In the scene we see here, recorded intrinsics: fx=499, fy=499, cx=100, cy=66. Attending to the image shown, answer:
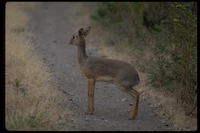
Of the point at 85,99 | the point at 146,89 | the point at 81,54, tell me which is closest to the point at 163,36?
the point at 146,89

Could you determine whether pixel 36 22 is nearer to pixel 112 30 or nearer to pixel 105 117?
pixel 112 30

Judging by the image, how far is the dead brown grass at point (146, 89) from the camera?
898 cm

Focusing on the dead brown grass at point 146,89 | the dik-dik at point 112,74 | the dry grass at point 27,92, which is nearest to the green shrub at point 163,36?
the dead brown grass at point 146,89

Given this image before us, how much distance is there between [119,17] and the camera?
1831cm

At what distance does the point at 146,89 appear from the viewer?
1124 cm

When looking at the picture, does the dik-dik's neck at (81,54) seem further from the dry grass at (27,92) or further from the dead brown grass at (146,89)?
the dead brown grass at (146,89)

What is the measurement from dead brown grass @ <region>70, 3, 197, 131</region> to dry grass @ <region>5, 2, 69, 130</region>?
6.78 feet

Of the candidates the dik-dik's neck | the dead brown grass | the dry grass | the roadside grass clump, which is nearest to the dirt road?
the dead brown grass

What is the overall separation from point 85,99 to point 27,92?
1451 mm

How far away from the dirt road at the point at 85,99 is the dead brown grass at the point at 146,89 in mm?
213

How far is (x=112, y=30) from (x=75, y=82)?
249 inches

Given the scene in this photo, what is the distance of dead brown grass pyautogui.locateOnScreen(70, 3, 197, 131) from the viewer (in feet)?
29.5

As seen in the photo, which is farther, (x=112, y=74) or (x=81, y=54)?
(x=81, y=54)

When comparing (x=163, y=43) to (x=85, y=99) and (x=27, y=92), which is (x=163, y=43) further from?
(x=27, y=92)
